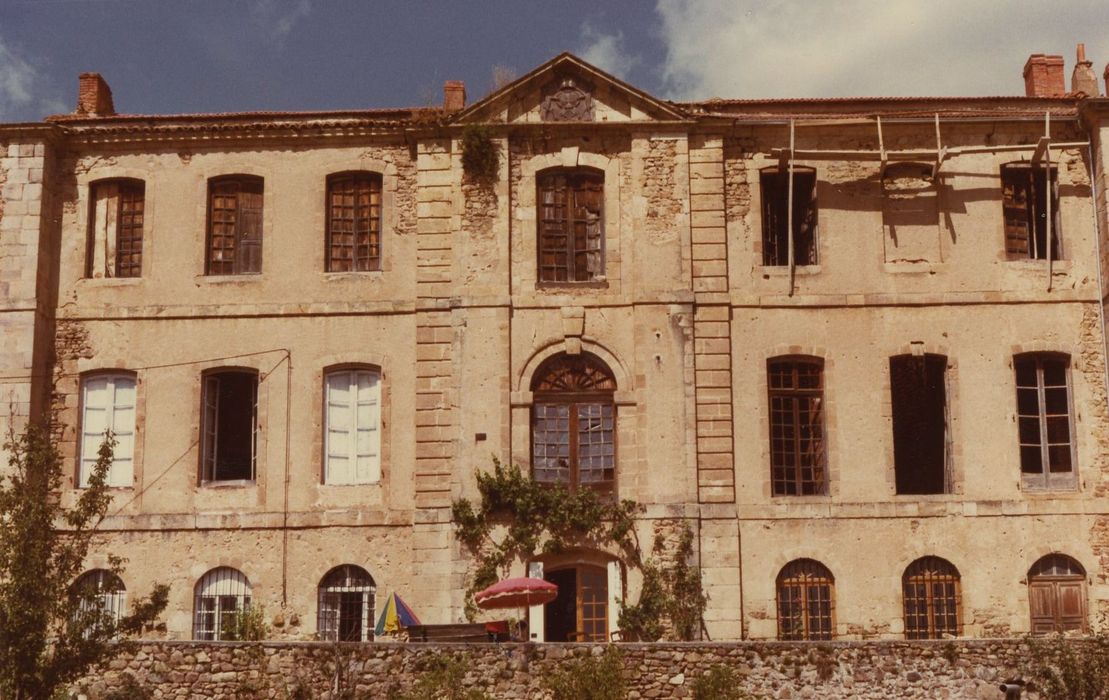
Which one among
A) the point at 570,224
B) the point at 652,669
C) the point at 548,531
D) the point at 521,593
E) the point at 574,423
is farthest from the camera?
the point at 570,224

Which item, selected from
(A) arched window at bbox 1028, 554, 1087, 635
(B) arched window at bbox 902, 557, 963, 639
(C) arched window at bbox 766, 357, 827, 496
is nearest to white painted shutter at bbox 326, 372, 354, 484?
(C) arched window at bbox 766, 357, 827, 496

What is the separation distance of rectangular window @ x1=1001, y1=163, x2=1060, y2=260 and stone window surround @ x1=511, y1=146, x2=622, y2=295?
642 centimetres

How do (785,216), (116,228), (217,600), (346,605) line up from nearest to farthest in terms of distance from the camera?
1. (346,605)
2. (217,600)
3. (785,216)
4. (116,228)

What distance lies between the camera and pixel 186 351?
23812 millimetres

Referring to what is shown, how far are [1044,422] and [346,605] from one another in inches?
453

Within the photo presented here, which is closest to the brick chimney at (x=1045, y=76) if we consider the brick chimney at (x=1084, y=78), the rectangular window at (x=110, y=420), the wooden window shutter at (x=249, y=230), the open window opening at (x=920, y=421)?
the brick chimney at (x=1084, y=78)

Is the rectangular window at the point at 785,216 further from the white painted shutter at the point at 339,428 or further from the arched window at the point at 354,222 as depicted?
the white painted shutter at the point at 339,428

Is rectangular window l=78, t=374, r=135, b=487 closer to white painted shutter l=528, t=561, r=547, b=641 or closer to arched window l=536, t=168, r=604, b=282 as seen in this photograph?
white painted shutter l=528, t=561, r=547, b=641

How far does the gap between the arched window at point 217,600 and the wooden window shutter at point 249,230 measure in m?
5.03

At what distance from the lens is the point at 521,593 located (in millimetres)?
20438

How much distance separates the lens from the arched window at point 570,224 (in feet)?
78.0

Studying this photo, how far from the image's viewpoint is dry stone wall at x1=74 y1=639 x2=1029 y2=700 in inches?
725

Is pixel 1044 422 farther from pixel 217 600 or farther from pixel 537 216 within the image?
pixel 217 600

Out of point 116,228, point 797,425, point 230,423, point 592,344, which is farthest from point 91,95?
point 797,425
